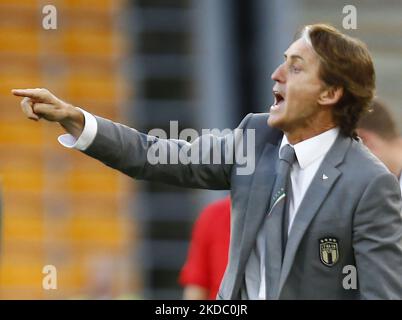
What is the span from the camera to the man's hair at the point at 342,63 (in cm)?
304

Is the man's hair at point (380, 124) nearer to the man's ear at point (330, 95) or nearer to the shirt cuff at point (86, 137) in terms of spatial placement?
the man's ear at point (330, 95)

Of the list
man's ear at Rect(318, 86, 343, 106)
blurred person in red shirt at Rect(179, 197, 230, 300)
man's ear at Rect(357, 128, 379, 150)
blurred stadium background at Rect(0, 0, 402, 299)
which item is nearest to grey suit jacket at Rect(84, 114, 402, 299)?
man's ear at Rect(318, 86, 343, 106)

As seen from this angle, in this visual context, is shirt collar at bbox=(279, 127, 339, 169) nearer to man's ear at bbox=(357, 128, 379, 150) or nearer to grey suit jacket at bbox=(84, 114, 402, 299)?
grey suit jacket at bbox=(84, 114, 402, 299)

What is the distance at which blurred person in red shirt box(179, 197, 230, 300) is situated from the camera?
4738 millimetres

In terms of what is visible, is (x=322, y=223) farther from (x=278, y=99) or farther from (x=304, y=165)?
(x=278, y=99)

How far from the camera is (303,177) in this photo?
3092mm

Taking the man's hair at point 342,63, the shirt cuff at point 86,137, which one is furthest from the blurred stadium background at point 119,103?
the shirt cuff at point 86,137

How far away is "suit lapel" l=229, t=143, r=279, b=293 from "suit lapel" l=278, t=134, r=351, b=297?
9 cm

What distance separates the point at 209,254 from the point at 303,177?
177 centimetres

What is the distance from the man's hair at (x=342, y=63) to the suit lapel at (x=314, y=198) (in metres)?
0.13

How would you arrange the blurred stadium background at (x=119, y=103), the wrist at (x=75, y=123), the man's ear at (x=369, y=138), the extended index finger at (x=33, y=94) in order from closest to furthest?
the extended index finger at (x=33, y=94)
the wrist at (x=75, y=123)
the man's ear at (x=369, y=138)
the blurred stadium background at (x=119, y=103)

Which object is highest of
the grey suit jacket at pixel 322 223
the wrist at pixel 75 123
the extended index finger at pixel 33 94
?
the extended index finger at pixel 33 94

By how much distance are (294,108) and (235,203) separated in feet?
0.94
